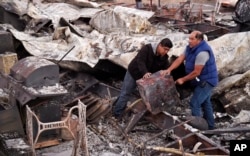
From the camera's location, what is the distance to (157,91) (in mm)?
7297

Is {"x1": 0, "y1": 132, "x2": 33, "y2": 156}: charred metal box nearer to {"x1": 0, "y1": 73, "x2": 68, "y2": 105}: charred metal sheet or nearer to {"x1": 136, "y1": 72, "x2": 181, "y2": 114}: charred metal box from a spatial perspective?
{"x1": 0, "y1": 73, "x2": 68, "y2": 105}: charred metal sheet

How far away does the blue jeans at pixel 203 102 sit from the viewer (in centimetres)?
743

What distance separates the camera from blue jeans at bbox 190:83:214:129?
292 inches

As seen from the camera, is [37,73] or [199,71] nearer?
[37,73]

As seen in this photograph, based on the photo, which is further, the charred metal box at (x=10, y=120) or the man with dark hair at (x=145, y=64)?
the man with dark hair at (x=145, y=64)

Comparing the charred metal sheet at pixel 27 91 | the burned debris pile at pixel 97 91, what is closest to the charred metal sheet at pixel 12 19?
the burned debris pile at pixel 97 91

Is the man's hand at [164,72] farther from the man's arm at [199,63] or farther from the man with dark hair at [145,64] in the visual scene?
the man's arm at [199,63]

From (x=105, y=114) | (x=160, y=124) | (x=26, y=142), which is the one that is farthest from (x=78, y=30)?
(x=26, y=142)

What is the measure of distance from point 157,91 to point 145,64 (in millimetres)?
533

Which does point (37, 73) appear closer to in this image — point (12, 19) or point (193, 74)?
point (193, 74)

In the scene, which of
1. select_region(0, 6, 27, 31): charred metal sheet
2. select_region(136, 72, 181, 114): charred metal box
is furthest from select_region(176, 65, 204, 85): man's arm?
select_region(0, 6, 27, 31): charred metal sheet

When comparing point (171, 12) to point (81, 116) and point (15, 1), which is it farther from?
Result: point (81, 116)

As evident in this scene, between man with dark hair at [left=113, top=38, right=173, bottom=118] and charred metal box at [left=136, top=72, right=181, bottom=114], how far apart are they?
139mm

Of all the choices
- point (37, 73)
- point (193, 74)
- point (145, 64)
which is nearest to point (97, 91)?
point (145, 64)
